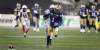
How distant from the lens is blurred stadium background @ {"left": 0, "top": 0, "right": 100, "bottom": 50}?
4.82 meters

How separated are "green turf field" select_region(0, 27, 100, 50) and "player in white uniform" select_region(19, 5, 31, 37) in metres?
0.06

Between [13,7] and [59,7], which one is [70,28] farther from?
[13,7]

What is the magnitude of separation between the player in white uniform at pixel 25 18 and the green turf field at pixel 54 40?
64 millimetres

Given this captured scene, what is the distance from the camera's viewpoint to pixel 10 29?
4.82 m

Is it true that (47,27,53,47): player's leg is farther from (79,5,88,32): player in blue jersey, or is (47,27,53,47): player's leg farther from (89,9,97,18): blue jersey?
(89,9,97,18): blue jersey

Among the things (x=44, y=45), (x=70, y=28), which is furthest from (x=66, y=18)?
(x=44, y=45)

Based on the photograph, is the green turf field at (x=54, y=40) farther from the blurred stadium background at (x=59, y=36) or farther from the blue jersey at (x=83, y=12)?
the blue jersey at (x=83, y=12)

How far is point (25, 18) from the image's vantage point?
16.0 feet

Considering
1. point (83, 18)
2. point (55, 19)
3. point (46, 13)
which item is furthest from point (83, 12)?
point (46, 13)

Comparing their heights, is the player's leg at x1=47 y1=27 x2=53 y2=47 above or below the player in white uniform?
below

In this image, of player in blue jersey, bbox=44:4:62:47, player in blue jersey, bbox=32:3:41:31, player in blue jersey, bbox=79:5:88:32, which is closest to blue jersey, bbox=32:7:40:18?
player in blue jersey, bbox=32:3:41:31

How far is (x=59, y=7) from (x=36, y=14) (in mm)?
305

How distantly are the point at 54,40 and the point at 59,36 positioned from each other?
8 cm

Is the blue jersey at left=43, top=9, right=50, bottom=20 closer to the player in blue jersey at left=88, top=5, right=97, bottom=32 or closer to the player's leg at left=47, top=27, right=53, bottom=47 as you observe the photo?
the player's leg at left=47, top=27, right=53, bottom=47
